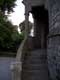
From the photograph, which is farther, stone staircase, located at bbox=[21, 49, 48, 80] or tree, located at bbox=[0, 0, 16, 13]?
tree, located at bbox=[0, 0, 16, 13]

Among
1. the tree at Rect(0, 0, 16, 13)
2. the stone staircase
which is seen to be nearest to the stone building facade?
the stone staircase

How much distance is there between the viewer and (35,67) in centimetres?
1033

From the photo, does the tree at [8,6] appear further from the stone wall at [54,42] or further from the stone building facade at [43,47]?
the stone wall at [54,42]

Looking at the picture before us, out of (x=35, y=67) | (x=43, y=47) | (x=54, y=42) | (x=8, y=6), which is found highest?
(x=8, y=6)

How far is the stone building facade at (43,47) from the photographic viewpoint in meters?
8.08

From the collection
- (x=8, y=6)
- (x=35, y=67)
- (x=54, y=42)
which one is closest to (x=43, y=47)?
(x=35, y=67)

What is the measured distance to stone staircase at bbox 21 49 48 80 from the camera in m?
9.72

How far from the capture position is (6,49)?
2606 cm

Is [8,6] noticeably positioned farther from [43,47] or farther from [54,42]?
[54,42]

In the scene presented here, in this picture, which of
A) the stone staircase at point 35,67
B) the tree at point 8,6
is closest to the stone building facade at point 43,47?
the stone staircase at point 35,67

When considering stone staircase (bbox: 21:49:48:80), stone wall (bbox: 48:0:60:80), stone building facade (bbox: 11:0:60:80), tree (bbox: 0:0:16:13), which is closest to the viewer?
stone wall (bbox: 48:0:60:80)

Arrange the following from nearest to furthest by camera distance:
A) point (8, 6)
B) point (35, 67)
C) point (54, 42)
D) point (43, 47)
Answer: point (54, 42), point (35, 67), point (43, 47), point (8, 6)

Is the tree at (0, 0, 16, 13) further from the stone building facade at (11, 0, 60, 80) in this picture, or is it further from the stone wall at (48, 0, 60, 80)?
the stone wall at (48, 0, 60, 80)

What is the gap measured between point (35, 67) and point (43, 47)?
→ 15.0ft
